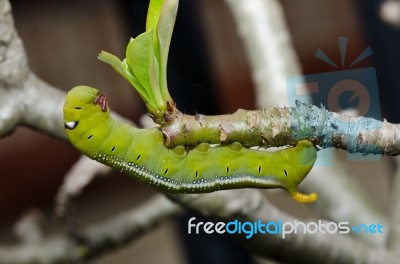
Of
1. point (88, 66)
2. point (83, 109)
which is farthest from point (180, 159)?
point (88, 66)

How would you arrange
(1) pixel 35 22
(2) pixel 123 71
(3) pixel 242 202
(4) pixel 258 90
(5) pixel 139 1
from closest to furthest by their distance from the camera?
(2) pixel 123 71 < (3) pixel 242 202 < (4) pixel 258 90 < (5) pixel 139 1 < (1) pixel 35 22

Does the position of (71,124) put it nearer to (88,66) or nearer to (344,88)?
(344,88)

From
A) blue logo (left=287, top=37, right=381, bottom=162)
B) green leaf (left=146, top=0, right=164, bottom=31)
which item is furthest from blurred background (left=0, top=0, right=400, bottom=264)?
green leaf (left=146, top=0, right=164, bottom=31)

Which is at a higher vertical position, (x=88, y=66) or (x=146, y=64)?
(x=146, y=64)

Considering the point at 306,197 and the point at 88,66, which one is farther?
the point at 88,66

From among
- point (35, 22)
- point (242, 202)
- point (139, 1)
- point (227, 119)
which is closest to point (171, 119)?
point (227, 119)

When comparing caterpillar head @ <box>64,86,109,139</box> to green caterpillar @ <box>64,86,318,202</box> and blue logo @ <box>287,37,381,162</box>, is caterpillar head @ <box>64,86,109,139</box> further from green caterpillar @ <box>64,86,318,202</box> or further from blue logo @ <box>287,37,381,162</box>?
blue logo @ <box>287,37,381,162</box>

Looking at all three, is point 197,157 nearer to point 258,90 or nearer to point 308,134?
point 308,134

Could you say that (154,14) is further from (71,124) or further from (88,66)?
(88,66)
